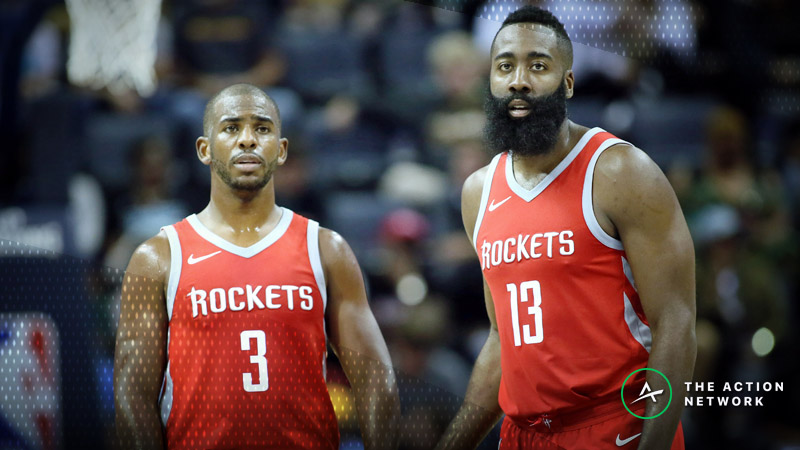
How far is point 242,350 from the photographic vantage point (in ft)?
7.76

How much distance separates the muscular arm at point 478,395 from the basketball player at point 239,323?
23cm

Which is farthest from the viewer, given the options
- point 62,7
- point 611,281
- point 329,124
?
point 62,7

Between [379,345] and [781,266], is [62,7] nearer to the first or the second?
[379,345]

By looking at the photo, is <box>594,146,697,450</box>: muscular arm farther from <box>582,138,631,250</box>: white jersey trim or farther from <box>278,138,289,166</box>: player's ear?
<box>278,138,289,166</box>: player's ear

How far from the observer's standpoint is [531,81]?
7.62ft

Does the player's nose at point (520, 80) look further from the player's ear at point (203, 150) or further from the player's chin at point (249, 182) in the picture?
the player's ear at point (203, 150)

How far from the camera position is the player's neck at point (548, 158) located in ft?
7.86

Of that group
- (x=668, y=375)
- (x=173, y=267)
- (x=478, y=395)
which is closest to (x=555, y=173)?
(x=668, y=375)

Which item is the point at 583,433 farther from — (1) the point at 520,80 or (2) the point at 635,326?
(1) the point at 520,80

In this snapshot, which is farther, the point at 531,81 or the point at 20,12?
the point at 20,12

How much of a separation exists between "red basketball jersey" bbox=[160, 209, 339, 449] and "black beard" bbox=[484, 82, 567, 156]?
63 centimetres

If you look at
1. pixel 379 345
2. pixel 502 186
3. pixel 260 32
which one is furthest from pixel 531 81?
pixel 260 32

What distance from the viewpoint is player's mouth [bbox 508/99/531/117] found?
2.34m

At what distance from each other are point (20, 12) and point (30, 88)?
1.01 ft
